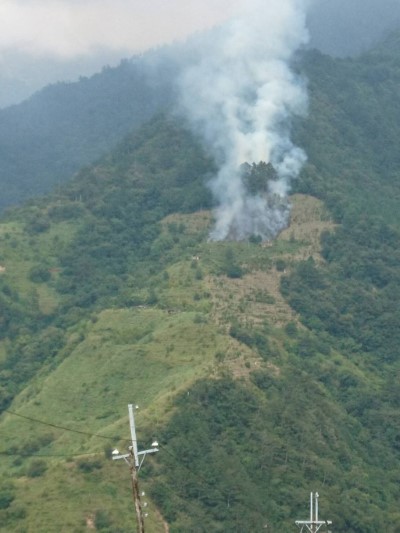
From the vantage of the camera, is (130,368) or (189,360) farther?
(130,368)

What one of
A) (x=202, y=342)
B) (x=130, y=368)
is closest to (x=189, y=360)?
(x=202, y=342)

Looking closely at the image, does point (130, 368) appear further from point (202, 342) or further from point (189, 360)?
point (202, 342)

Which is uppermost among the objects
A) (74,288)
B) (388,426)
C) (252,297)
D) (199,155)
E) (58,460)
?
(199,155)

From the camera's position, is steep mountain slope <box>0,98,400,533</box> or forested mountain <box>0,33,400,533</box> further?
forested mountain <box>0,33,400,533</box>

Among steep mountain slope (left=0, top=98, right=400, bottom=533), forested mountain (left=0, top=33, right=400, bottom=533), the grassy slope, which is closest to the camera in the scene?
the grassy slope

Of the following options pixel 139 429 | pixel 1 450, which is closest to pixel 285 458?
pixel 139 429

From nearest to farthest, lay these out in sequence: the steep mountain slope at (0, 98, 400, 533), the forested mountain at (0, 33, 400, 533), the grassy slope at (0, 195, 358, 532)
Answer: the grassy slope at (0, 195, 358, 532) < the steep mountain slope at (0, 98, 400, 533) < the forested mountain at (0, 33, 400, 533)

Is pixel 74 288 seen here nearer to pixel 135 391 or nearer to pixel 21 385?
pixel 21 385

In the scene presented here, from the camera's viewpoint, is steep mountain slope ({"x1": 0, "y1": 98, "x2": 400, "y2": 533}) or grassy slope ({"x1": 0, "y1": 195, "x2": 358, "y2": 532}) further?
steep mountain slope ({"x1": 0, "y1": 98, "x2": 400, "y2": 533})
